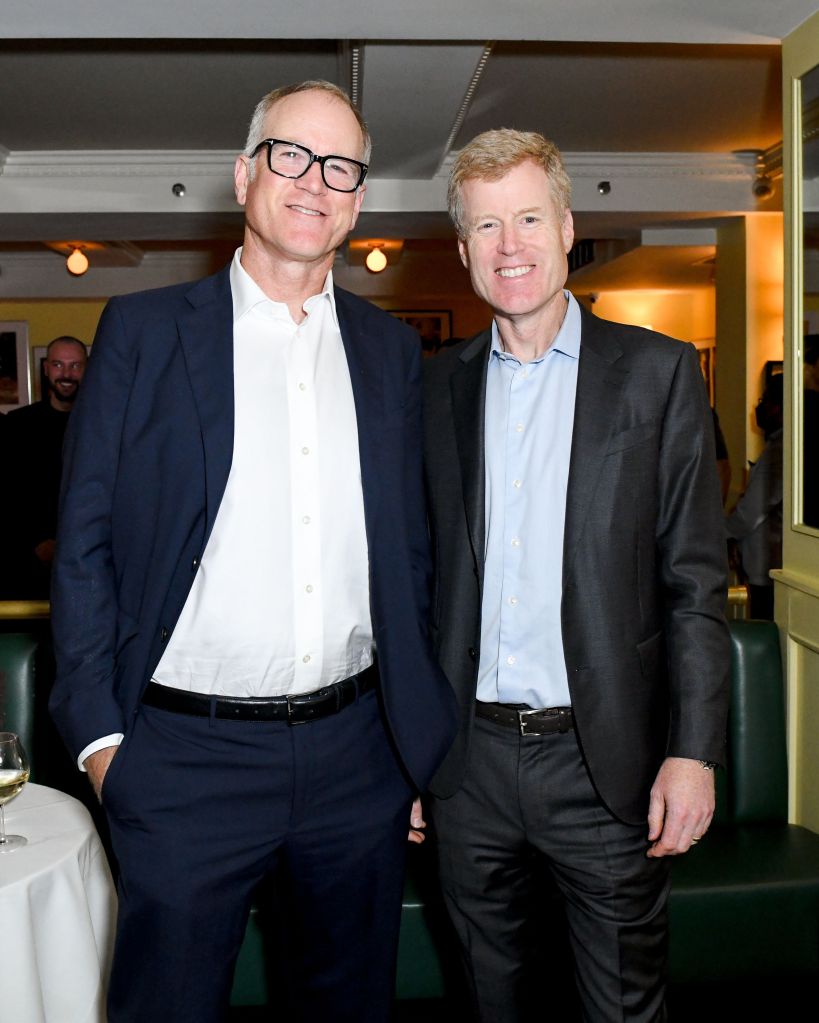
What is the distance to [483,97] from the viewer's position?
522 cm

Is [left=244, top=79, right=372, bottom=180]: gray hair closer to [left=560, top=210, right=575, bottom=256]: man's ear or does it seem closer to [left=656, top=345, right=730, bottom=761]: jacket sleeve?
[left=560, top=210, right=575, bottom=256]: man's ear

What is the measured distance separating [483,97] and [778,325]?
2.82 meters

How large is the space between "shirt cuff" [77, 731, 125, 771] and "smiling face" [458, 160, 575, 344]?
956 mm

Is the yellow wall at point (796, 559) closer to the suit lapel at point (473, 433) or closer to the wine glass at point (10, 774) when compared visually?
the suit lapel at point (473, 433)

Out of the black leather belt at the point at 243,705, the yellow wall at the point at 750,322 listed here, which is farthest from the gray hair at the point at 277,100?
the yellow wall at the point at 750,322

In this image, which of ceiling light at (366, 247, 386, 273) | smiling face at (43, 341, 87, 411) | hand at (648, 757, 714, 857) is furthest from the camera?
ceiling light at (366, 247, 386, 273)

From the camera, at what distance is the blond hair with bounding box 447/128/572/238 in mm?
1732

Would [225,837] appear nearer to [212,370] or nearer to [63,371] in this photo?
[212,370]

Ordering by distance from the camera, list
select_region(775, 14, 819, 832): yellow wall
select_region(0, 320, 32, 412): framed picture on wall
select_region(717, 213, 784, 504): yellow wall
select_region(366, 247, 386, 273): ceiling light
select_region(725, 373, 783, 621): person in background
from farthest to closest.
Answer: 1. select_region(0, 320, 32, 412): framed picture on wall
2. select_region(366, 247, 386, 273): ceiling light
3. select_region(717, 213, 784, 504): yellow wall
4. select_region(725, 373, 783, 621): person in background
5. select_region(775, 14, 819, 832): yellow wall

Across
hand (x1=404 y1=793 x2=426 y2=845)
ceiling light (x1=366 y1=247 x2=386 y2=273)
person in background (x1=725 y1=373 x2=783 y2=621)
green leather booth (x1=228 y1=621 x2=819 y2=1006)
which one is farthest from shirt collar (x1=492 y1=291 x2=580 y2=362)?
ceiling light (x1=366 y1=247 x2=386 y2=273)

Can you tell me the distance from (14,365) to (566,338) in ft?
31.9

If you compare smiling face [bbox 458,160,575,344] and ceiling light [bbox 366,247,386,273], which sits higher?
ceiling light [bbox 366,247,386,273]

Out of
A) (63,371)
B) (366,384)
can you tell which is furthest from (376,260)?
(366,384)

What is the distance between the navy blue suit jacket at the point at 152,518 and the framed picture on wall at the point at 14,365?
31.0 ft
